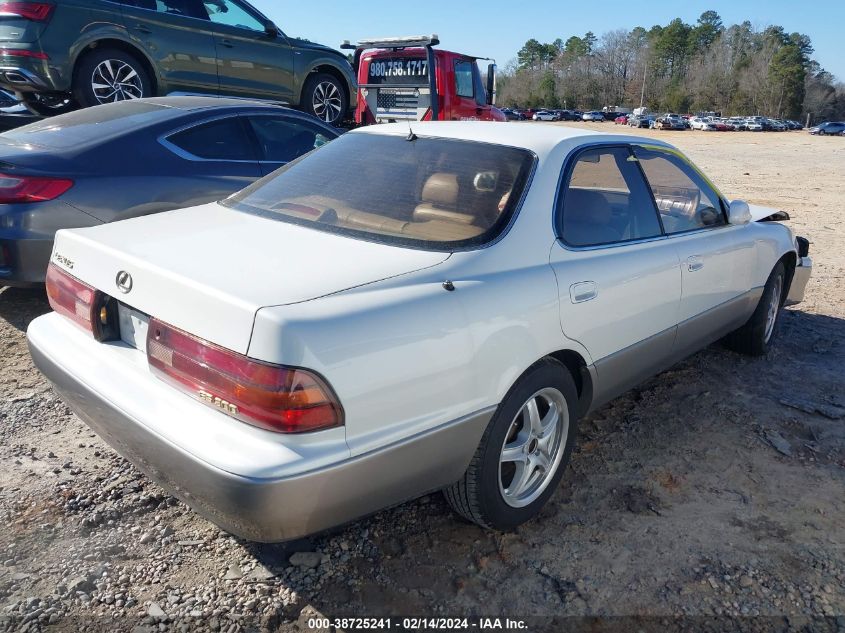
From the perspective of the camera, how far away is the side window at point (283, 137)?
537 centimetres

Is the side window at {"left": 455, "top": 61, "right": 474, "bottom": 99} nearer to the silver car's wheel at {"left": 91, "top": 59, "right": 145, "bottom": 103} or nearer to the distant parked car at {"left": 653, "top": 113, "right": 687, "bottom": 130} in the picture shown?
the silver car's wheel at {"left": 91, "top": 59, "right": 145, "bottom": 103}

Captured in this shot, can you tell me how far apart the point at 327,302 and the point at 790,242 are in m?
3.97

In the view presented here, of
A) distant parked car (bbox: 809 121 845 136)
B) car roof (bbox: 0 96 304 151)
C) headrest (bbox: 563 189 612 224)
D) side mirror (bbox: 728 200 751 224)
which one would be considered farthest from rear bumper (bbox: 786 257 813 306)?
distant parked car (bbox: 809 121 845 136)

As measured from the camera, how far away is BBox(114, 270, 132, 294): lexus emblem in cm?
230

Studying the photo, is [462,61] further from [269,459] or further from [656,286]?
[269,459]

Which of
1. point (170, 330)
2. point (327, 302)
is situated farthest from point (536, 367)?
point (170, 330)

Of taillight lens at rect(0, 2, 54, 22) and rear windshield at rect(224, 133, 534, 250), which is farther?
taillight lens at rect(0, 2, 54, 22)

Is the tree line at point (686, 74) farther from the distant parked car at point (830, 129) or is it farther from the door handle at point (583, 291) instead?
the door handle at point (583, 291)

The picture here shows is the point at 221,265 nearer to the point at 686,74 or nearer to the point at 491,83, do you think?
the point at 491,83

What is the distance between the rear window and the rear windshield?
6.58 ft

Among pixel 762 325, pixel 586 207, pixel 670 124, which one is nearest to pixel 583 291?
pixel 586 207

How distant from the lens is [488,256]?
8.07ft

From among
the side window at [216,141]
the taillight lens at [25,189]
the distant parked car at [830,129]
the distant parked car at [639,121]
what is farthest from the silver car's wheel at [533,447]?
the distant parked car at [830,129]

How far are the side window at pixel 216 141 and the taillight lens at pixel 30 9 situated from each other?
3286mm
